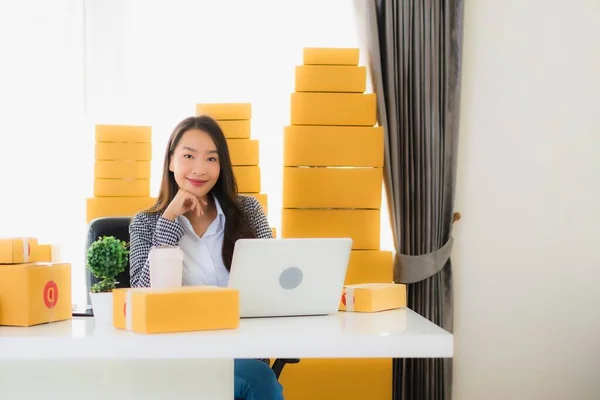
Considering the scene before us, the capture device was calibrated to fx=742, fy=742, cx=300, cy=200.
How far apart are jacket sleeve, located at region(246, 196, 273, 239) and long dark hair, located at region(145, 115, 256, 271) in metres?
0.03

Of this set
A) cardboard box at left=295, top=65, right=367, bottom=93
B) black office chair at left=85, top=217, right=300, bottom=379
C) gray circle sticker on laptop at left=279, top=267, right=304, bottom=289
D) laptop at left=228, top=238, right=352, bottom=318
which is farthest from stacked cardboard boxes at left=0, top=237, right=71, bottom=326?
cardboard box at left=295, top=65, right=367, bottom=93

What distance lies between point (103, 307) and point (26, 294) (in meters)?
0.16

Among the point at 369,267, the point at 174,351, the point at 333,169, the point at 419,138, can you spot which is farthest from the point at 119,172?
the point at 174,351

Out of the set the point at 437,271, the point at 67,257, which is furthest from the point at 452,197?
the point at 67,257

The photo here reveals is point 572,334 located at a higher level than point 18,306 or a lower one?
lower

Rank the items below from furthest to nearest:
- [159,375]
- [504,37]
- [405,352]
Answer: [504,37], [159,375], [405,352]

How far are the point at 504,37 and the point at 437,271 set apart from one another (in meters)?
1.08

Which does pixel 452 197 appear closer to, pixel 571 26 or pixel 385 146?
pixel 385 146

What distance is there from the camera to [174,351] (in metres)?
1.32

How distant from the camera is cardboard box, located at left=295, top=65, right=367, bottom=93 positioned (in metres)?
2.82

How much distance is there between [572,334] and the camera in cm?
331

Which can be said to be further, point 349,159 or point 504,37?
point 504,37

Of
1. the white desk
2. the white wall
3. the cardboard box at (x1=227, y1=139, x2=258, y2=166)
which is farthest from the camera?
the white wall

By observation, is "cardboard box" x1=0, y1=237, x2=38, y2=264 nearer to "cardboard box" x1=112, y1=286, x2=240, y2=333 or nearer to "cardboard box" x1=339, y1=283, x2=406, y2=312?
"cardboard box" x1=112, y1=286, x2=240, y2=333
